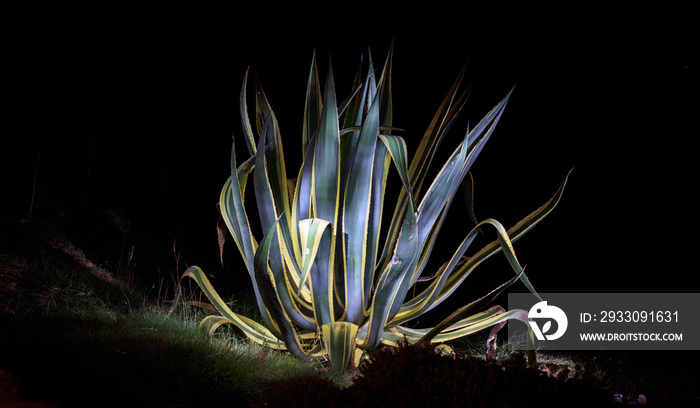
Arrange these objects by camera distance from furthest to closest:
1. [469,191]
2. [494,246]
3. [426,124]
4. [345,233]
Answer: [426,124]
[469,191]
[494,246]
[345,233]

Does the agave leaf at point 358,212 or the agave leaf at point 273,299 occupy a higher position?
the agave leaf at point 358,212

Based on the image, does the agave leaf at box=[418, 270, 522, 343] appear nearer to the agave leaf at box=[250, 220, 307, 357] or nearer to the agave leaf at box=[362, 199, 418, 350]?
the agave leaf at box=[362, 199, 418, 350]

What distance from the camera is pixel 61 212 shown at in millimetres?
4219

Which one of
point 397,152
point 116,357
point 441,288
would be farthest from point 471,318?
point 116,357

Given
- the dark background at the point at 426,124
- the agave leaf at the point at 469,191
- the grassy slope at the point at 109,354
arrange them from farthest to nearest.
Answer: the dark background at the point at 426,124 → the agave leaf at the point at 469,191 → the grassy slope at the point at 109,354

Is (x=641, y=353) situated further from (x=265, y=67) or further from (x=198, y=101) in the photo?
(x=198, y=101)

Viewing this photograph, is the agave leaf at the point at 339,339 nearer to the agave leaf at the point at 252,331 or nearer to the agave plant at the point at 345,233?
the agave plant at the point at 345,233

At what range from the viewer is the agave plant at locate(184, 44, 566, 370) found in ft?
6.91

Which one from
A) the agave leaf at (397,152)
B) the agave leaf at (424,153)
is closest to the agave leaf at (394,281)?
the agave leaf at (397,152)

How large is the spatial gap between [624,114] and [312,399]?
3878 millimetres

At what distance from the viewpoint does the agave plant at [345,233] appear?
2105 mm

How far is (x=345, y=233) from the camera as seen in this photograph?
2.22 metres

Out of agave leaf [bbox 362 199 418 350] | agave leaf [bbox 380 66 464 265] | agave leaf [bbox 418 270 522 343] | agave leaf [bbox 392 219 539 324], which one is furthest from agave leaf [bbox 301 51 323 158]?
agave leaf [bbox 418 270 522 343]

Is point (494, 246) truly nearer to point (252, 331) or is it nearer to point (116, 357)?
point (252, 331)
